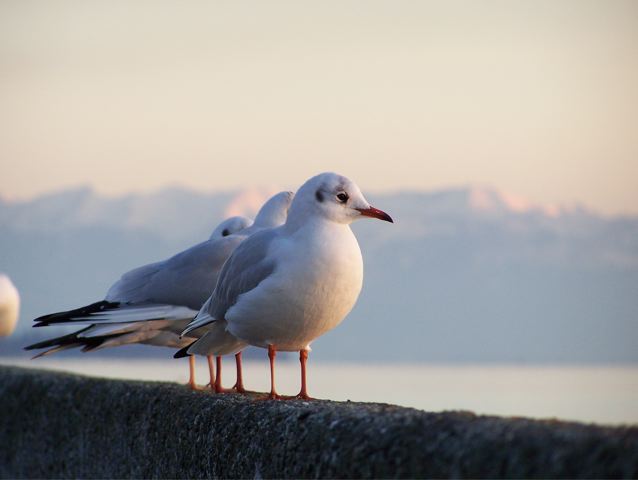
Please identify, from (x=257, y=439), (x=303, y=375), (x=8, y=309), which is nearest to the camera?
(x=257, y=439)

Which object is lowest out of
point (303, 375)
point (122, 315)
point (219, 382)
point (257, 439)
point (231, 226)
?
point (257, 439)

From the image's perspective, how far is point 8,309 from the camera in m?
16.6

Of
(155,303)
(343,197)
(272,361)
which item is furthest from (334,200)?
(155,303)

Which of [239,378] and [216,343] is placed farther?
[239,378]

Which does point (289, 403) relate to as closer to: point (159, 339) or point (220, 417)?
point (220, 417)

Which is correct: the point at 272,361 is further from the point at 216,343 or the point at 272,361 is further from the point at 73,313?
the point at 73,313

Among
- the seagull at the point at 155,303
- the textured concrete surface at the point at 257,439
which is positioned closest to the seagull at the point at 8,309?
the textured concrete surface at the point at 257,439

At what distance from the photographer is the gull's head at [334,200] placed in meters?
6.15

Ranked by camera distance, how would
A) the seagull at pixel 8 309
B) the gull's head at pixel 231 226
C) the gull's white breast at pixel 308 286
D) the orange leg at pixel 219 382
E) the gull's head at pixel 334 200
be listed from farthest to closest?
the seagull at pixel 8 309, the gull's head at pixel 231 226, the orange leg at pixel 219 382, the gull's head at pixel 334 200, the gull's white breast at pixel 308 286

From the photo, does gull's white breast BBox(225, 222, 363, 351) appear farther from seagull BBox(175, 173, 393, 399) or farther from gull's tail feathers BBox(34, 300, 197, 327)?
gull's tail feathers BBox(34, 300, 197, 327)

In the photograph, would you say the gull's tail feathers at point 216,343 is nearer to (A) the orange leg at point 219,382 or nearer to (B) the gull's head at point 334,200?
(A) the orange leg at point 219,382

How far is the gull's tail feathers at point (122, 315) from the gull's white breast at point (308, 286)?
6.98 ft

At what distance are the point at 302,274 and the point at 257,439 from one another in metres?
1.09

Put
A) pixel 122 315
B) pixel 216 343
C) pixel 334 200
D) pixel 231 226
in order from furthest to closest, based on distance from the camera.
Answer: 1. pixel 231 226
2. pixel 122 315
3. pixel 216 343
4. pixel 334 200
